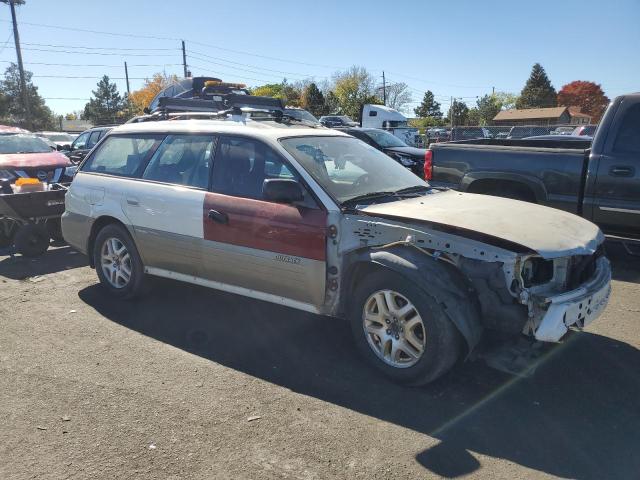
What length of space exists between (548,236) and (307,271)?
1703 millimetres

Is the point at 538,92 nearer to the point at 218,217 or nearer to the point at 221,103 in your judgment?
the point at 221,103

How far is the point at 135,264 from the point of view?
17.1ft

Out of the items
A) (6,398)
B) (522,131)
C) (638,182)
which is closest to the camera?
(6,398)

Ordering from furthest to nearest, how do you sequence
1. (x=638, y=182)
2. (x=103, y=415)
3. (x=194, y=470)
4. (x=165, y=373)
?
(x=638, y=182) < (x=165, y=373) < (x=103, y=415) < (x=194, y=470)

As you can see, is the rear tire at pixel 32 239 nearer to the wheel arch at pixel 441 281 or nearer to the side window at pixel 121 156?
the side window at pixel 121 156

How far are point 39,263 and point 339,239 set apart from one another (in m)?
5.06

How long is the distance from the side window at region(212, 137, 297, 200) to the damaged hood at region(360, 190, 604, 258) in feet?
3.05

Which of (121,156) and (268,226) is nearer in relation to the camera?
(268,226)

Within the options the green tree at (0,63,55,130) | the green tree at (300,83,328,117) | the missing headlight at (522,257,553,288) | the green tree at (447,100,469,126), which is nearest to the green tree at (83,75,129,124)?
the green tree at (0,63,55,130)

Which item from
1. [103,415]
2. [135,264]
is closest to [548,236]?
[103,415]

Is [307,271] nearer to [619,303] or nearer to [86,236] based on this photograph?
[86,236]

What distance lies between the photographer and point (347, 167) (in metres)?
4.52

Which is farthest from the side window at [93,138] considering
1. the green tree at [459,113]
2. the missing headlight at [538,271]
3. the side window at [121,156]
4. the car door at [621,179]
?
the green tree at [459,113]

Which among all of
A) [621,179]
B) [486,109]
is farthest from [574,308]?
[486,109]
